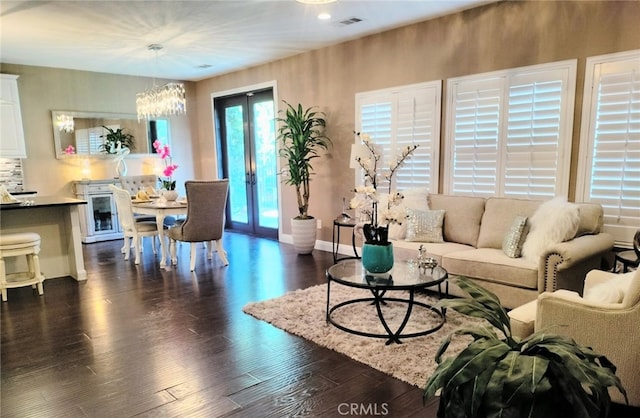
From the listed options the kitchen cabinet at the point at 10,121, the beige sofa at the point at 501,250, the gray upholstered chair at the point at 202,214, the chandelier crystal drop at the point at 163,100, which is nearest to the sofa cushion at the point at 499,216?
the beige sofa at the point at 501,250

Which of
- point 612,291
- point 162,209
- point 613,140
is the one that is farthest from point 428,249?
point 162,209

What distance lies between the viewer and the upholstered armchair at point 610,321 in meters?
1.87

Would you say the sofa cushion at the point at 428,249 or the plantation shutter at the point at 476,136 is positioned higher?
the plantation shutter at the point at 476,136

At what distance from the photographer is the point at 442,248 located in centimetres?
400

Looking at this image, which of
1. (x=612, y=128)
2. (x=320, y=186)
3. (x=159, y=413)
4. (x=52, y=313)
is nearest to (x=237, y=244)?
(x=320, y=186)

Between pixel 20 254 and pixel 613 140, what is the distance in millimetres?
5623

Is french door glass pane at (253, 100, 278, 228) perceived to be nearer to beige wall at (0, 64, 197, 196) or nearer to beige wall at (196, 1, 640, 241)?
beige wall at (196, 1, 640, 241)

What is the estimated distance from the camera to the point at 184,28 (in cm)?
465

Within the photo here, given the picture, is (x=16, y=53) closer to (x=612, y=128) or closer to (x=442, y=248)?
(x=442, y=248)

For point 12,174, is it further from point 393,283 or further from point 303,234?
point 393,283

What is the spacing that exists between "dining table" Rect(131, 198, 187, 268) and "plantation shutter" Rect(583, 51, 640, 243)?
443 centimetres

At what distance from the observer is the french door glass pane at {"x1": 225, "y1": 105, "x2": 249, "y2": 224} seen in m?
7.59

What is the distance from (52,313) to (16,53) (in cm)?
399

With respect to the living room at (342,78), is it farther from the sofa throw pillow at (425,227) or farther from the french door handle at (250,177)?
the french door handle at (250,177)
